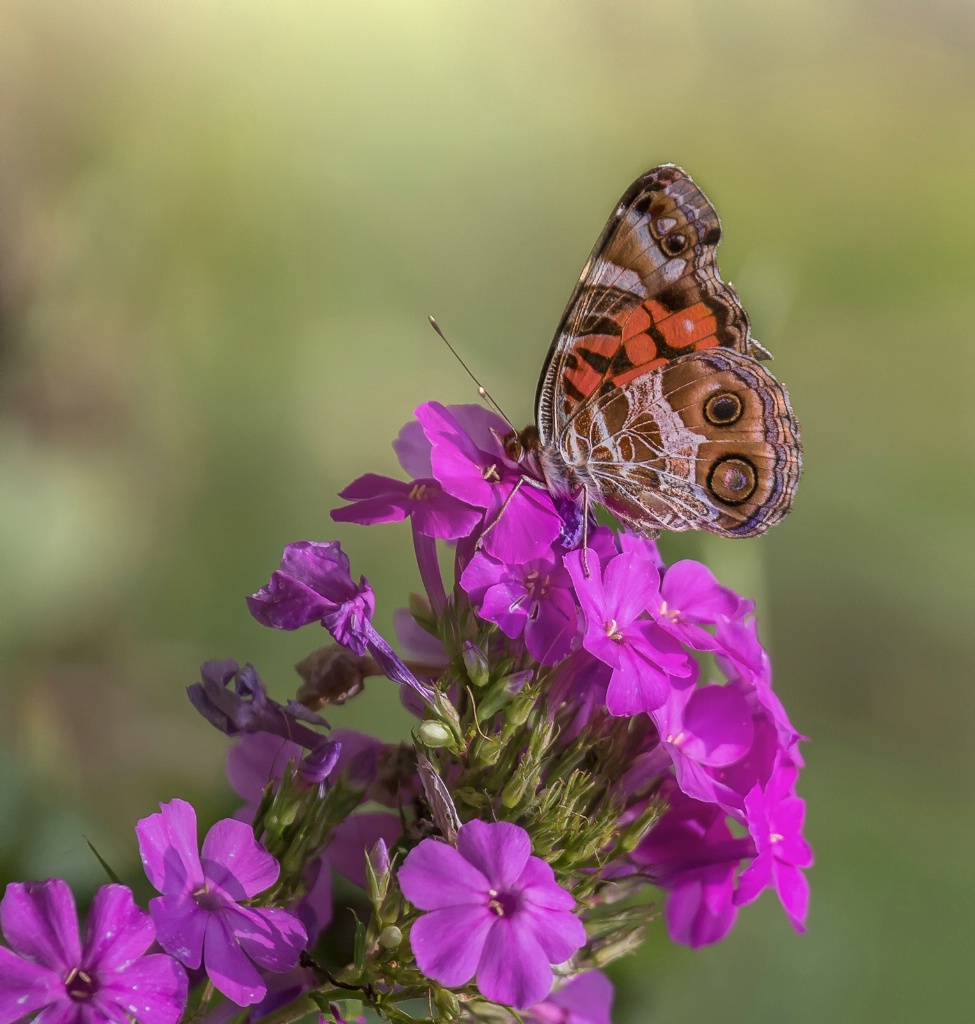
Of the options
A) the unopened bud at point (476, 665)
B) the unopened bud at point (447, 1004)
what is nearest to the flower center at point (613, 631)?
the unopened bud at point (476, 665)

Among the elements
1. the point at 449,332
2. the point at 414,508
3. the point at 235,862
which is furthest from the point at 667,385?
the point at 449,332

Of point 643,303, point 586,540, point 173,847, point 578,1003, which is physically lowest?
point 578,1003

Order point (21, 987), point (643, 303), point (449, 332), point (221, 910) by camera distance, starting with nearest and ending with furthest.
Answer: point (21, 987)
point (221, 910)
point (643, 303)
point (449, 332)

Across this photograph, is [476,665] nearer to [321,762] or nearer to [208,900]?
[321,762]

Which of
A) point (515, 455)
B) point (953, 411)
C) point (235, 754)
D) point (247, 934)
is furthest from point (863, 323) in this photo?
point (247, 934)

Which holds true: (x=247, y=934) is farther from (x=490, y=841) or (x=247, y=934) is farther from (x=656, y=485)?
(x=656, y=485)

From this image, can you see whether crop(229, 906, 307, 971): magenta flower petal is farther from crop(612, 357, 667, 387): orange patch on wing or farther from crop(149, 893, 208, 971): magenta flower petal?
crop(612, 357, 667, 387): orange patch on wing

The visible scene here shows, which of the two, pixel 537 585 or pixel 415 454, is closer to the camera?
pixel 537 585
